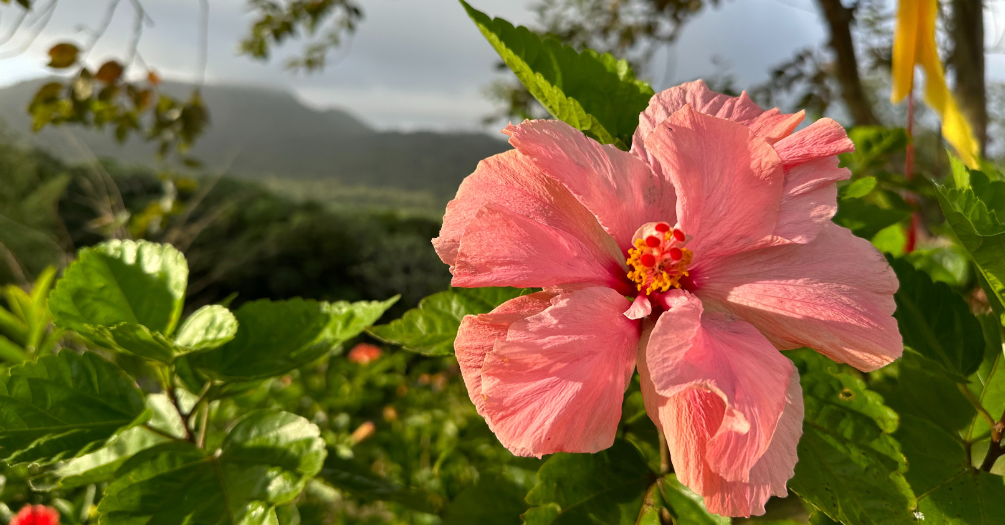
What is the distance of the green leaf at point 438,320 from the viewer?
469 mm

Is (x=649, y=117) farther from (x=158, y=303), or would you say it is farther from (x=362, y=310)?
(x=158, y=303)

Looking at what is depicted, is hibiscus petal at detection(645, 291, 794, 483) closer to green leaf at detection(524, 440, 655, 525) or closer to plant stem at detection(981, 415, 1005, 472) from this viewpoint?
green leaf at detection(524, 440, 655, 525)

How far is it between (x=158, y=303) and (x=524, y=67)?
433 mm

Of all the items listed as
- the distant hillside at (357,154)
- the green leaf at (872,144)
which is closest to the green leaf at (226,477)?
the green leaf at (872,144)

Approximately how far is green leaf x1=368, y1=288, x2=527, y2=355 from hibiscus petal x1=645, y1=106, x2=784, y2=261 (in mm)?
159

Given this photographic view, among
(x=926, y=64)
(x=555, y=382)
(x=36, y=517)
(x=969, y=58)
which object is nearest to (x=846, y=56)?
(x=969, y=58)

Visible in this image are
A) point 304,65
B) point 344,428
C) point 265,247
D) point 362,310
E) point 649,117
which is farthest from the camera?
point 265,247

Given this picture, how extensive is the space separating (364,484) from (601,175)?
43 cm

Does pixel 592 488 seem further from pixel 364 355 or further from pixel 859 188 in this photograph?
pixel 364 355

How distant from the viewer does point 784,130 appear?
369mm

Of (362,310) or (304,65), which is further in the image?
(304,65)

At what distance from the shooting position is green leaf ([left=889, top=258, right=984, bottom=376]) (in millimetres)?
449

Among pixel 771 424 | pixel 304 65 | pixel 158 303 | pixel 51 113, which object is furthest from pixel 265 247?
pixel 771 424

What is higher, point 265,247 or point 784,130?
point 784,130
